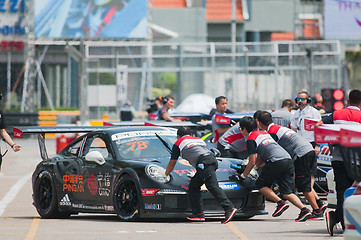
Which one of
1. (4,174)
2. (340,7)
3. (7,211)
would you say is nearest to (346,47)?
(340,7)

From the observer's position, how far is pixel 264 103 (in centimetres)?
3569

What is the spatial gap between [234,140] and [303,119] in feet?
3.67

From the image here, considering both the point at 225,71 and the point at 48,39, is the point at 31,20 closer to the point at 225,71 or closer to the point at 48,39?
the point at 48,39

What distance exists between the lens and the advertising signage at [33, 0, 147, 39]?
135ft

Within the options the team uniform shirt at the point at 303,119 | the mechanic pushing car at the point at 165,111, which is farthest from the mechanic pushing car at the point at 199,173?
the mechanic pushing car at the point at 165,111

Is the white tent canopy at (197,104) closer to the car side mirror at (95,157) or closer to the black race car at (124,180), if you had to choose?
the black race car at (124,180)

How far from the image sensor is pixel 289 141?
11914 millimetres

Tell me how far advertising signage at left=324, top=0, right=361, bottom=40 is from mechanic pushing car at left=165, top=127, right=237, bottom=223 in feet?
106

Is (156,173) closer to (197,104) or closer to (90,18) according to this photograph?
(197,104)

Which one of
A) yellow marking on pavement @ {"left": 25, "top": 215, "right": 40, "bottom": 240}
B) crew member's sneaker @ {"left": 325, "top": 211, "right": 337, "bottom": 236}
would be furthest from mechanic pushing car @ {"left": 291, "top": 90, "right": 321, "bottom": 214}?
crew member's sneaker @ {"left": 325, "top": 211, "right": 337, "bottom": 236}

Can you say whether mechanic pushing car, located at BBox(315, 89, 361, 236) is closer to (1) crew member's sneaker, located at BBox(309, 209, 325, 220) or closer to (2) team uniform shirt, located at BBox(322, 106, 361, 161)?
(2) team uniform shirt, located at BBox(322, 106, 361, 161)

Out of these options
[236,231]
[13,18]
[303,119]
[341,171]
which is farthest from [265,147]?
[13,18]

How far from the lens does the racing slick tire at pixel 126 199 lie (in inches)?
441

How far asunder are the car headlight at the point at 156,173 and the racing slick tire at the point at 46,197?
6.55 ft
